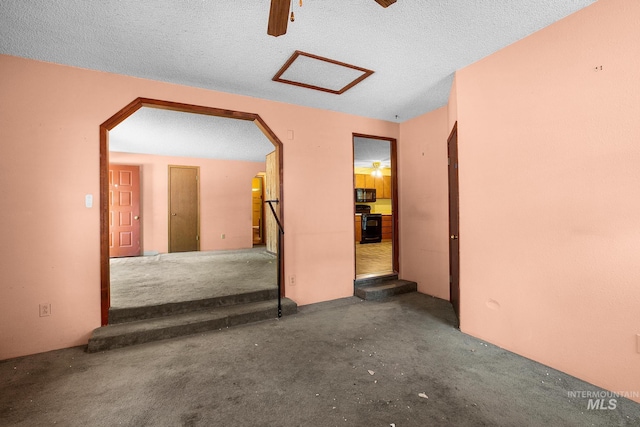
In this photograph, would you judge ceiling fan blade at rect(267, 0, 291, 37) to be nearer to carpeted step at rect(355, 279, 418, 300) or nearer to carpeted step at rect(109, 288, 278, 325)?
carpeted step at rect(109, 288, 278, 325)

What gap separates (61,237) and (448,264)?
14.0ft

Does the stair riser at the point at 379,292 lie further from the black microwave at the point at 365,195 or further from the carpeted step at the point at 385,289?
the black microwave at the point at 365,195

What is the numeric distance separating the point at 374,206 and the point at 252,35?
8.08 metres

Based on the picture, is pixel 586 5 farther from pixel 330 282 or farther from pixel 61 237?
pixel 61 237

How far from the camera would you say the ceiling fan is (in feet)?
4.52

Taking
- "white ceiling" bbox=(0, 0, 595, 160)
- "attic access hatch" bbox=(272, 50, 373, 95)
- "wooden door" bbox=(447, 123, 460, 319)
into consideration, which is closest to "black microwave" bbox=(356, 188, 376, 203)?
"wooden door" bbox=(447, 123, 460, 319)

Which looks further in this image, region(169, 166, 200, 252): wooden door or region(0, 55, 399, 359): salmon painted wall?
region(169, 166, 200, 252): wooden door

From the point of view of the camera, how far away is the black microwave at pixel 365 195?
902cm

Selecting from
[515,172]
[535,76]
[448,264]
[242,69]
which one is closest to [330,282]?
[448,264]

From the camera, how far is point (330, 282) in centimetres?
391

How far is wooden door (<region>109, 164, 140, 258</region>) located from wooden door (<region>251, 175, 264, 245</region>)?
329 centimetres


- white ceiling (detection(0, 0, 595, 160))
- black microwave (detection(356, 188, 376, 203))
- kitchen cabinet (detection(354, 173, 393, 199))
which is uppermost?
white ceiling (detection(0, 0, 595, 160))

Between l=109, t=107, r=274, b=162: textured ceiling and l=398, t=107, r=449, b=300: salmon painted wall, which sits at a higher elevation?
l=109, t=107, r=274, b=162: textured ceiling

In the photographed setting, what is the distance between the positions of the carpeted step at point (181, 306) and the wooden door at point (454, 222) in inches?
86.0
